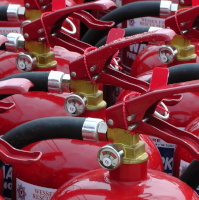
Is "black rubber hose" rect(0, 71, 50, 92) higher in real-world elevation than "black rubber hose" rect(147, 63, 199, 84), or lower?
higher

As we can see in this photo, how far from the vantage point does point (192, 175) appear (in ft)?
2.93

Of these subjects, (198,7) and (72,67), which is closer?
(72,67)

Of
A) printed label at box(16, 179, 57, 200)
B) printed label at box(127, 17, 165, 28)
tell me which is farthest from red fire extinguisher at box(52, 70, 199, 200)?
printed label at box(127, 17, 165, 28)

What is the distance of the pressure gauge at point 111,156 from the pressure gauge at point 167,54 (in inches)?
15.7

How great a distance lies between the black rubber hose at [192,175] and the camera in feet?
2.92

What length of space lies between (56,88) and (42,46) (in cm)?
18

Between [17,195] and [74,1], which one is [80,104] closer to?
[17,195]

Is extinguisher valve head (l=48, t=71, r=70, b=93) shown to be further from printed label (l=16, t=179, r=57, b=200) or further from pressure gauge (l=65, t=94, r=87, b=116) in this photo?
printed label (l=16, t=179, r=57, b=200)

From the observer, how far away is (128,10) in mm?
1259

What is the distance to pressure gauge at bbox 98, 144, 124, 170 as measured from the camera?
769 millimetres

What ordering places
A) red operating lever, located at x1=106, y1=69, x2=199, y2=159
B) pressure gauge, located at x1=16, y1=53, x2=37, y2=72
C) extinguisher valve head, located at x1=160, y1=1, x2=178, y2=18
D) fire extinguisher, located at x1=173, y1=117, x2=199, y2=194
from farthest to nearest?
extinguisher valve head, located at x1=160, y1=1, x2=178, y2=18 → pressure gauge, located at x1=16, y1=53, x2=37, y2=72 → fire extinguisher, located at x1=173, y1=117, x2=199, y2=194 → red operating lever, located at x1=106, y1=69, x2=199, y2=159

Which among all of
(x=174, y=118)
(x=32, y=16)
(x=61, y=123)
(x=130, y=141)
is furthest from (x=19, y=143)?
(x=32, y=16)

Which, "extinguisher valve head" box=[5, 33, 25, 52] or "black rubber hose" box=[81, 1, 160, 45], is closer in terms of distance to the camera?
"extinguisher valve head" box=[5, 33, 25, 52]

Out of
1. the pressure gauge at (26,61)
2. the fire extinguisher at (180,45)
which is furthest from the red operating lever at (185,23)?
the pressure gauge at (26,61)
